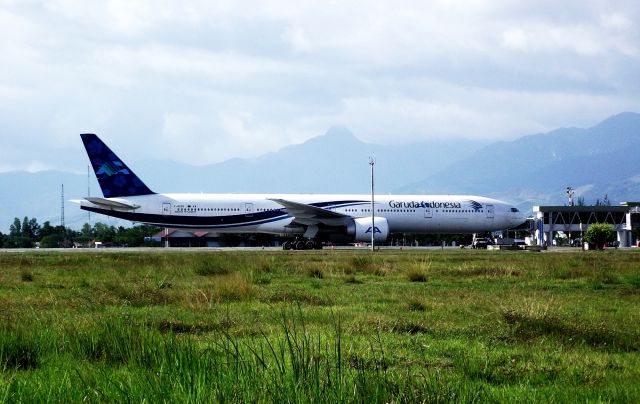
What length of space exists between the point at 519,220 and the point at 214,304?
52.7 m

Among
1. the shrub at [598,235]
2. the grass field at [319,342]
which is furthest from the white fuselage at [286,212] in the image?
the grass field at [319,342]

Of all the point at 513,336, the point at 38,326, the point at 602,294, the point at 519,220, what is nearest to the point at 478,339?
the point at 513,336

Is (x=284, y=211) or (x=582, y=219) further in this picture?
(x=582, y=219)

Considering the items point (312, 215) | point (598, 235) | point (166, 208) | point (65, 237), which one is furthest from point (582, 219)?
point (166, 208)

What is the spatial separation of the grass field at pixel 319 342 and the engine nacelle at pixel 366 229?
35893 millimetres

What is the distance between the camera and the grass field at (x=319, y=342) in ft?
19.1

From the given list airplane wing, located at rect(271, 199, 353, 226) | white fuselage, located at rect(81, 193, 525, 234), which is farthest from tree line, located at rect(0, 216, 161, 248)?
airplane wing, located at rect(271, 199, 353, 226)

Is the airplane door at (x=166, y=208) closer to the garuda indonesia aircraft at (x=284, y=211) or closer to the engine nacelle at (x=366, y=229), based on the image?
the garuda indonesia aircraft at (x=284, y=211)

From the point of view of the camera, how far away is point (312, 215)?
189ft

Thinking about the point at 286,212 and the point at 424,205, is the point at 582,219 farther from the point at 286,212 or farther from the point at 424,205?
the point at 286,212

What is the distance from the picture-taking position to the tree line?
118925mm

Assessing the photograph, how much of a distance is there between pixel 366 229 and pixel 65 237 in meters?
81.4

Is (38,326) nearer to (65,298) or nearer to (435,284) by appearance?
(65,298)

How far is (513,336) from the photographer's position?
10.3 m
